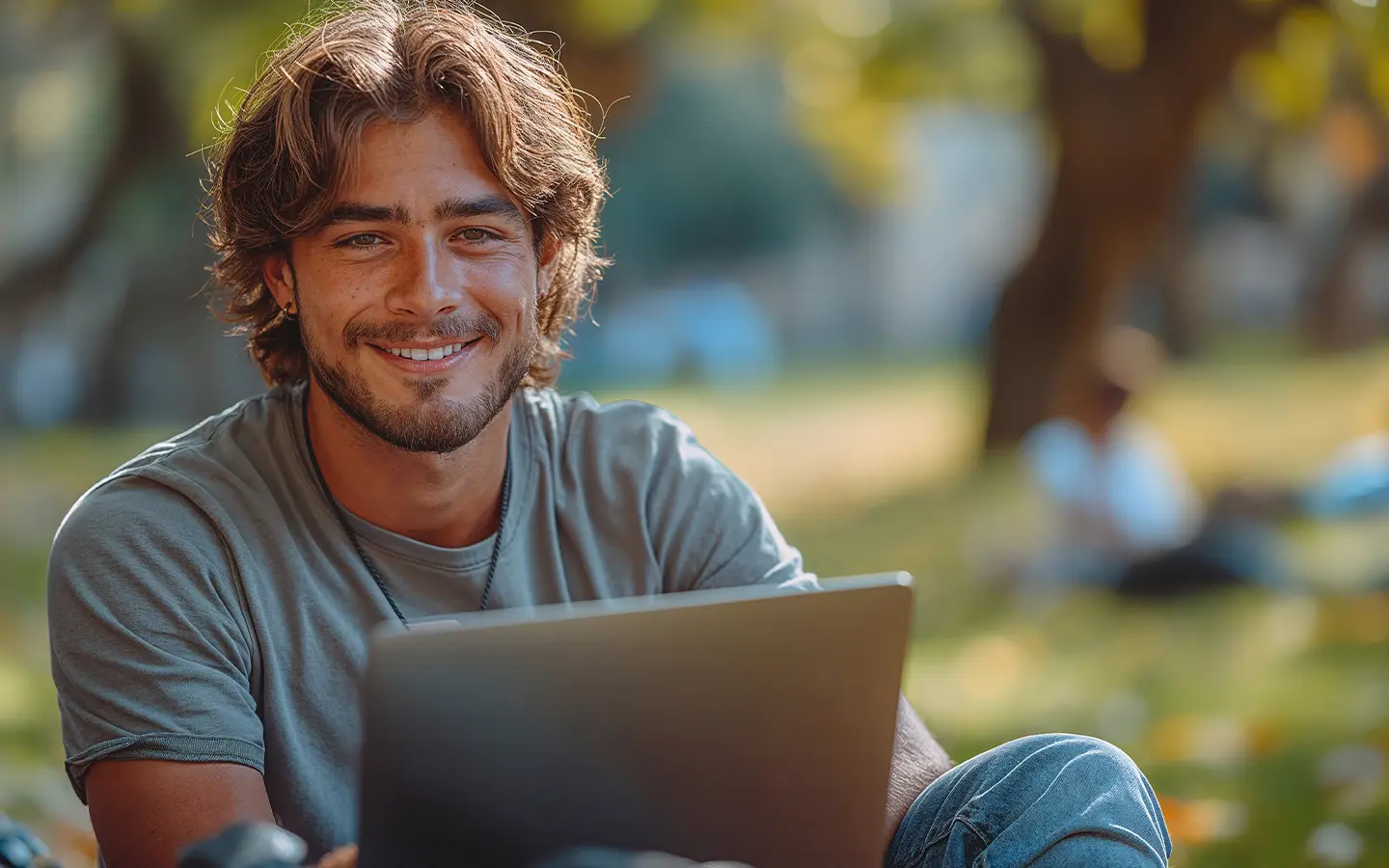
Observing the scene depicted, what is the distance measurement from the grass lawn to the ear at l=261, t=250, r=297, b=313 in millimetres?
1821

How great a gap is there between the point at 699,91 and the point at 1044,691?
20.2m

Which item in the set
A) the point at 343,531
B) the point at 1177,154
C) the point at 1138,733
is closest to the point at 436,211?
the point at 343,531

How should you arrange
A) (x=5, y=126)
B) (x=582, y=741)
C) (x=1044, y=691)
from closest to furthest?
(x=582, y=741)
(x=1044, y=691)
(x=5, y=126)

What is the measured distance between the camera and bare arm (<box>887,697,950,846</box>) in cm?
216

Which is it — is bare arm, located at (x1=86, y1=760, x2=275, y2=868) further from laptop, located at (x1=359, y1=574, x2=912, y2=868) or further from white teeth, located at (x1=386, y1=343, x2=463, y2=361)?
white teeth, located at (x1=386, y1=343, x2=463, y2=361)

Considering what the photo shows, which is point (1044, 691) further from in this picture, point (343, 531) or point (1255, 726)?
point (343, 531)

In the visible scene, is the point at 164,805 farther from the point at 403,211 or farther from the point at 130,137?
the point at 130,137

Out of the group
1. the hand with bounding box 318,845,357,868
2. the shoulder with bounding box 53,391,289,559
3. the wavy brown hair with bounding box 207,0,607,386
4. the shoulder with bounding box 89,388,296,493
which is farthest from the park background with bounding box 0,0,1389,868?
the hand with bounding box 318,845,357,868

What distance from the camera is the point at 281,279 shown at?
94.3 inches

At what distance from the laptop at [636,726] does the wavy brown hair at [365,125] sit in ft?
3.12

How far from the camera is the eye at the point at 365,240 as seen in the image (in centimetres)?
217

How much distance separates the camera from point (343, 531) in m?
2.18

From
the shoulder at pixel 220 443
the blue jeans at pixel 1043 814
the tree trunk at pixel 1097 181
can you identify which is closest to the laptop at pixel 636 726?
the blue jeans at pixel 1043 814

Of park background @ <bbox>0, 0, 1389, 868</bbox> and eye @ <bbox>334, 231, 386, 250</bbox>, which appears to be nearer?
eye @ <bbox>334, 231, 386, 250</bbox>
